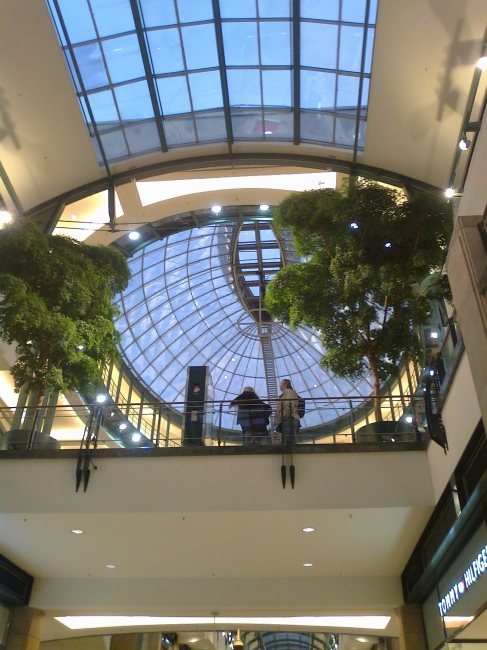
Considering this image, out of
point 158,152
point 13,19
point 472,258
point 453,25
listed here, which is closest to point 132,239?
point 158,152

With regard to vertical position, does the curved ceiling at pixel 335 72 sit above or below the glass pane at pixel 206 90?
below

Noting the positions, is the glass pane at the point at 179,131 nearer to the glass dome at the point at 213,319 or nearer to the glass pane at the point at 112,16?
the glass pane at the point at 112,16

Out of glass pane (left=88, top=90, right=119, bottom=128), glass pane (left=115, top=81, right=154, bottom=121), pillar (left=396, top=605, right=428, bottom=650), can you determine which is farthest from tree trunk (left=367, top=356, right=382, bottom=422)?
glass pane (left=88, top=90, right=119, bottom=128)

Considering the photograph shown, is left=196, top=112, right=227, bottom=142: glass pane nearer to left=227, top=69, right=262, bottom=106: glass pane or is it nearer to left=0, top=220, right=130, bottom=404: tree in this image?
left=227, top=69, right=262, bottom=106: glass pane

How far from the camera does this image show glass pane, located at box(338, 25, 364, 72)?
707 inches

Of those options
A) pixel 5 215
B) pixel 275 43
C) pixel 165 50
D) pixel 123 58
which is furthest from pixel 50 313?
pixel 275 43

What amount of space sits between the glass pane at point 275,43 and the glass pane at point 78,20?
5236mm

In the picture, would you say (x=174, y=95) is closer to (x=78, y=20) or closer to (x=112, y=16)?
(x=112, y=16)

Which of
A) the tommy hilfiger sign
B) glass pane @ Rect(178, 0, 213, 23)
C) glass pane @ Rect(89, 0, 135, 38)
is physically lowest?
the tommy hilfiger sign

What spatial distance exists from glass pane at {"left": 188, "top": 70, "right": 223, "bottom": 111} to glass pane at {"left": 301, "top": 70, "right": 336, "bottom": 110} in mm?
2875

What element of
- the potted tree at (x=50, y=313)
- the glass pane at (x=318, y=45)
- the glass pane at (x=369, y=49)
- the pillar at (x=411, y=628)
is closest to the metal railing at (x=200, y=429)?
the potted tree at (x=50, y=313)

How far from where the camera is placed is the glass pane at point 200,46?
61.8 ft

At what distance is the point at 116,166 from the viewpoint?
22078mm

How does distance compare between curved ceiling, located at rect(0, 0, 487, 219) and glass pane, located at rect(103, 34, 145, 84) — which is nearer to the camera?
curved ceiling, located at rect(0, 0, 487, 219)
